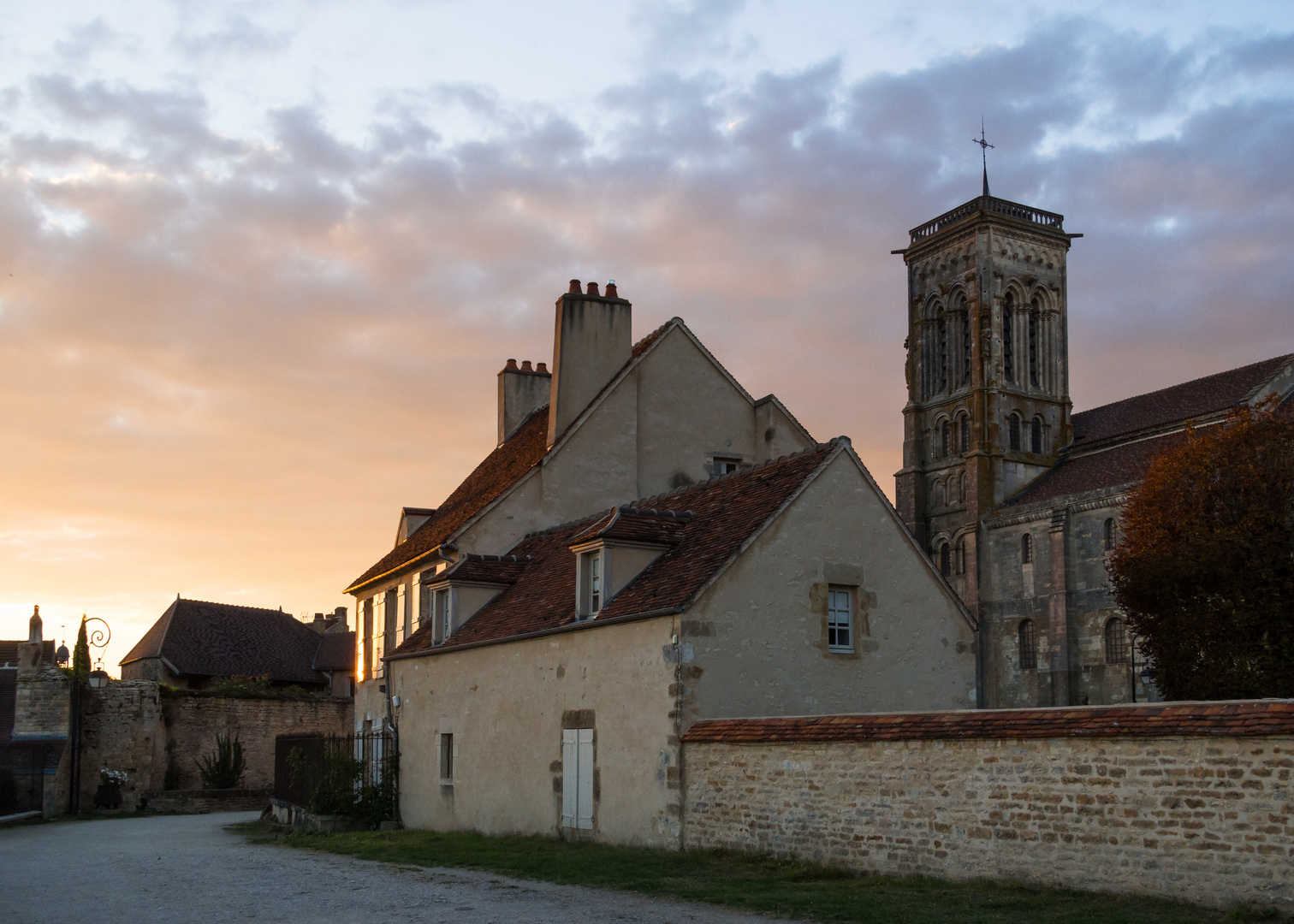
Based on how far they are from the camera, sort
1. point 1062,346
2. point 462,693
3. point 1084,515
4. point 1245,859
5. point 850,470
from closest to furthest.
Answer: point 1245,859
point 850,470
point 462,693
point 1084,515
point 1062,346

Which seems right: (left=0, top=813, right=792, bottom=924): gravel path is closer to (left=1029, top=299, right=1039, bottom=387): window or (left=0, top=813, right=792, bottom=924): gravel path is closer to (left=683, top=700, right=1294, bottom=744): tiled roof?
(left=683, top=700, right=1294, bottom=744): tiled roof

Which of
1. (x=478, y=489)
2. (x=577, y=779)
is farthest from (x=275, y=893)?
(x=478, y=489)

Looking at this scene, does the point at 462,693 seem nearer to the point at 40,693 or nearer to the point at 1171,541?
the point at 40,693

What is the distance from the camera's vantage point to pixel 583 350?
88.1 feet

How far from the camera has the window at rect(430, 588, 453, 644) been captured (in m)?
23.5

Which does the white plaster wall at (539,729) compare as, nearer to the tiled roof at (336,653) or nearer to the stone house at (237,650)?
the stone house at (237,650)

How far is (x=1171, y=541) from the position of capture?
38.8 meters

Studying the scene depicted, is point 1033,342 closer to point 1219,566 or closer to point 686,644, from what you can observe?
point 1219,566

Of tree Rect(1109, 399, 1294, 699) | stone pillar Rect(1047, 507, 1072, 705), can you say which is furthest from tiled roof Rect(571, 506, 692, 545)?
stone pillar Rect(1047, 507, 1072, 705)

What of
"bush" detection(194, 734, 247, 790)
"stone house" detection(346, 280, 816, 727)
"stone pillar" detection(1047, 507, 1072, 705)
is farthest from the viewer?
"stone pillar" detection(1047, 507, 1072, 705)

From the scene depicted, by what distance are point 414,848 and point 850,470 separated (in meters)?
8.35

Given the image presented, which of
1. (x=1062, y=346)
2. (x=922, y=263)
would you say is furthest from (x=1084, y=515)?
(x=922, y=263)

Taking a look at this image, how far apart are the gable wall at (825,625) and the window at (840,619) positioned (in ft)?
0.40

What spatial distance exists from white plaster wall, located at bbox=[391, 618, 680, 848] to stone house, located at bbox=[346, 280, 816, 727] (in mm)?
3124
